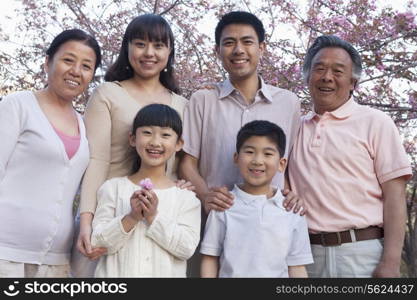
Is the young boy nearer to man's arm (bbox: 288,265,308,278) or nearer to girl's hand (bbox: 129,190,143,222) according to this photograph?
man's arm (bbox: 288,265,308,278)

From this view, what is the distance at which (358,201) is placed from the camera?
3109 millimetres

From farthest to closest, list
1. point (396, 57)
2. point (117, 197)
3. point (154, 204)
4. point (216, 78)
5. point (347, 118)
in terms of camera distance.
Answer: point (216, 78) → point (396, 57) → point (347, 118) → point (117, 197) → point (154, 204)

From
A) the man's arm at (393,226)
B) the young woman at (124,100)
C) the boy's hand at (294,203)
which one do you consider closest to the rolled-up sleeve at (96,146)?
the young woman at (124,100)

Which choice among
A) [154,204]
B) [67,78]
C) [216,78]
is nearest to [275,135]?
[154,204]

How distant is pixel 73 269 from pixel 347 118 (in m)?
1.81

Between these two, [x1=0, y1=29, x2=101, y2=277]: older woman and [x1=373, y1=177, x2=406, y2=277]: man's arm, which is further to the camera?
[x1=373, y1=177, x2=406, y2=277]: man's arm

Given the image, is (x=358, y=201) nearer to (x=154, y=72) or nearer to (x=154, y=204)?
(x=154, y=204)

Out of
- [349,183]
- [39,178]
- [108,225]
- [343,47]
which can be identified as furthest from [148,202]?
[343,47]

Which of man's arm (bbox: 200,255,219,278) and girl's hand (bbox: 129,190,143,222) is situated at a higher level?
girl's hand (bbox: 129,190,143,222)

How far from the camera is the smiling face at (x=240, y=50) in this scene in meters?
3.32

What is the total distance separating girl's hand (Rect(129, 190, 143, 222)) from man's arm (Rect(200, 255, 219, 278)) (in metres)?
0.49

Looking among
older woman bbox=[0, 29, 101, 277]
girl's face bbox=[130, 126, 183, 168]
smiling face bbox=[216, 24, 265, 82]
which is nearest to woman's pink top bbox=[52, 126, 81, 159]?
older woman bbox=[0, 29, 101, 277]

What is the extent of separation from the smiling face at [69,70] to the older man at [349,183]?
1.34 m

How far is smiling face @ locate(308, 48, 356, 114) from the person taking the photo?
327cm
